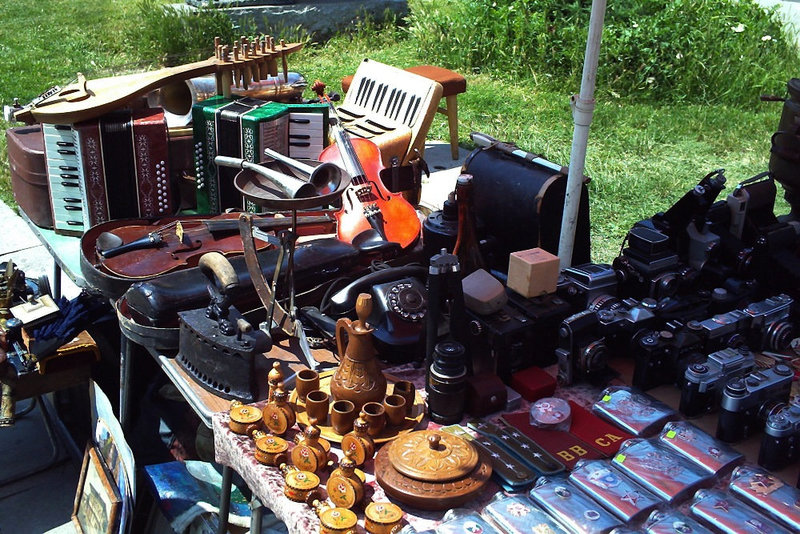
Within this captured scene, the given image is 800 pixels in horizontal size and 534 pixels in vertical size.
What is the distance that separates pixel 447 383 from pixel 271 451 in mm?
520

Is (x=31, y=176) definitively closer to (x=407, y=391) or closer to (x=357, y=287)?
(x=357, y=287)

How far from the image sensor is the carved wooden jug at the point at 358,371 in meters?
2.34

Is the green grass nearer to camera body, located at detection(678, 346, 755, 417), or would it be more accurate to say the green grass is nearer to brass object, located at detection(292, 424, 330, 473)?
camera body, located at detection(678, 346, 755, 417)

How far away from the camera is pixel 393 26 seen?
1077 centimetres

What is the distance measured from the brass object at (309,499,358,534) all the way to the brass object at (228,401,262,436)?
16.8 inches

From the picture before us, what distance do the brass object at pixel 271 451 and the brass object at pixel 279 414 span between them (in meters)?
0.06

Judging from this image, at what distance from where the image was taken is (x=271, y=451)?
7.40 ft

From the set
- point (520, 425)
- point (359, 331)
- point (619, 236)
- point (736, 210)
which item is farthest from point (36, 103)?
point (619, 236)

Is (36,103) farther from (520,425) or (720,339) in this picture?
(720,339)

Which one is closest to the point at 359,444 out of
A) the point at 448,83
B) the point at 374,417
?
the point at 374,417

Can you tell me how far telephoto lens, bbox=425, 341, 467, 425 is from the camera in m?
2.30

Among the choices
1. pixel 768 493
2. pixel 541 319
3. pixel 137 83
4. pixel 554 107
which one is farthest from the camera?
pixel 554 107

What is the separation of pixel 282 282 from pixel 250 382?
0.52 meters

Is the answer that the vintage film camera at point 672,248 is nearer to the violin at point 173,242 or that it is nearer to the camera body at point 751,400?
the camera body at point 751,400
